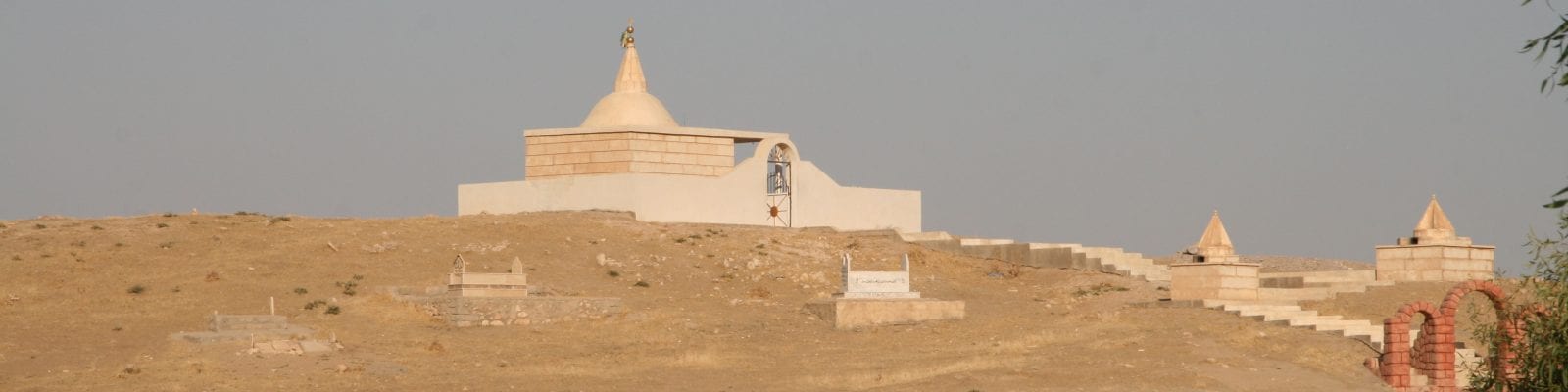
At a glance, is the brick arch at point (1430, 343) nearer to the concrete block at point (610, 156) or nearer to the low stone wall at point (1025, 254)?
the low stone wall at point (1025, 254)

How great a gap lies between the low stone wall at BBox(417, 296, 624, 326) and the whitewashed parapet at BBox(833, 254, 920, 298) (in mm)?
3822

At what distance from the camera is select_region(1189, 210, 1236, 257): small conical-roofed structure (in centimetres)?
3186

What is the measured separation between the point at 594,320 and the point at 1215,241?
10.1m

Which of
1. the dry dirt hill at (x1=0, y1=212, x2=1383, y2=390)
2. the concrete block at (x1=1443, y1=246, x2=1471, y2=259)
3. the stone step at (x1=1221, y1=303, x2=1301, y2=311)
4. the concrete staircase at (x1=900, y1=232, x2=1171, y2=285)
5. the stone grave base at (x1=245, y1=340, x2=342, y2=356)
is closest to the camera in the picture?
the dry dirt hill at (x1=0, y1=212, x2=1383, y2=390)

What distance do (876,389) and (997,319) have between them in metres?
7.64

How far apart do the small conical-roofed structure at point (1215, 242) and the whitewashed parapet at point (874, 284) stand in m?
4.77

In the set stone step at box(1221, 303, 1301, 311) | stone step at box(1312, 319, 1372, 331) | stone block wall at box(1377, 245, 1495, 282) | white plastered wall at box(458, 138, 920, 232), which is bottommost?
stone step at box(1312, 319, 1372, 331)

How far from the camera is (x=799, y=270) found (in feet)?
124

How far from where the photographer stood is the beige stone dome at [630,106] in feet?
146

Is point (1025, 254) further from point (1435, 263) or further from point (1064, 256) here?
point (1435, 263)

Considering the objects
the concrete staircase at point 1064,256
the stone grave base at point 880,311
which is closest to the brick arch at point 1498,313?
the stone grave base at point 880,311

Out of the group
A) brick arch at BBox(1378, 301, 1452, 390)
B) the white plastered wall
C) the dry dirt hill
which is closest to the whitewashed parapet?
the dry dirt hill

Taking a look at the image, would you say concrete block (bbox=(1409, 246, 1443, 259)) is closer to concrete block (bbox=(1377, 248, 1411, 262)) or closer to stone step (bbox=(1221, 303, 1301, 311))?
concrete block (bbox=(1377, 248, 1411, 262))

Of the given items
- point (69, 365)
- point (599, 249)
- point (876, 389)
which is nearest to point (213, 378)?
point (69, 365)
